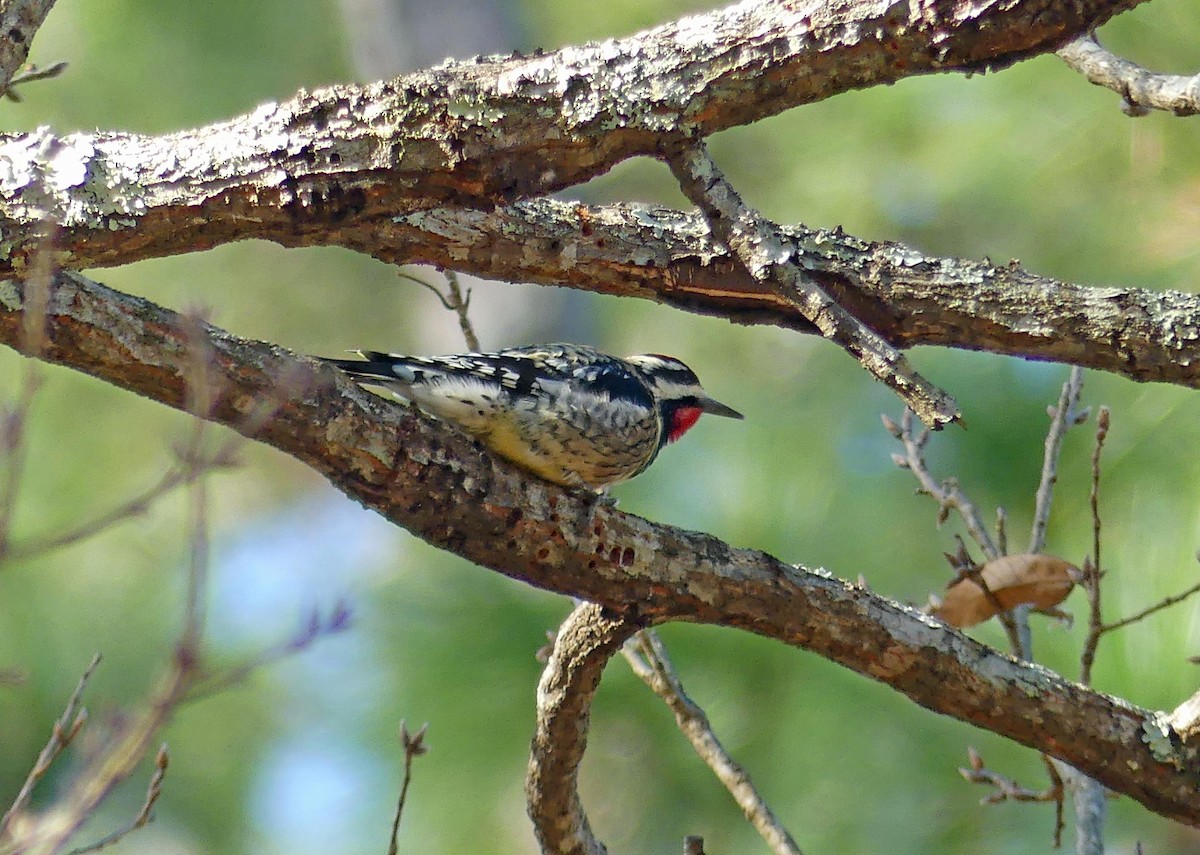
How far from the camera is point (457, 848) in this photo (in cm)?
513

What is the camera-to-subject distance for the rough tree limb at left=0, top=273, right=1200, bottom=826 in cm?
238

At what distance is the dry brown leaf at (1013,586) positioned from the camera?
3002 millimetres

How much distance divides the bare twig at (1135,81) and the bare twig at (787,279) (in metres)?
0.93

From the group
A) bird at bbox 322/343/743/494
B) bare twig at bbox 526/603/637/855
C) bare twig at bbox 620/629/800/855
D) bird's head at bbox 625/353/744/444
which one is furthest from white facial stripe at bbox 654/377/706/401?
bare twig at bbox 526/603/637/855

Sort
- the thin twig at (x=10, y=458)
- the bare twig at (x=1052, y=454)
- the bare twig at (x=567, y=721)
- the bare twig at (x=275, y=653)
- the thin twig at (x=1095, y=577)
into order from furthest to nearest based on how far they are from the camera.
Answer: the bare twig at (x=1052, y=454) → the thin twig at (x=1095, y=577) → the bare twig at (x=567, y=721) → the bare twig at (x=275, y=653) → the thin twig at (x=10, y=458)

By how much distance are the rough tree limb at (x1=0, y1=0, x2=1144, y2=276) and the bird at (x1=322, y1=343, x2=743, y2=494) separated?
505mm

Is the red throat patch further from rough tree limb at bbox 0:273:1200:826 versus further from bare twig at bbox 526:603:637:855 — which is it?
rough tree limb at bbox 0:273:1200:826

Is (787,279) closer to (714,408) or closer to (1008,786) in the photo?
(1008,786)

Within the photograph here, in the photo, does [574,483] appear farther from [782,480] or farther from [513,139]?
[782,480]

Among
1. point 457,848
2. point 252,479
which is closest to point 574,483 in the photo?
point 457,848

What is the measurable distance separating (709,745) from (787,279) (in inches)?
57.0

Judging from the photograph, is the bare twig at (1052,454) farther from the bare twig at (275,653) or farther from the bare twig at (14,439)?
the bare twig at (14,439)

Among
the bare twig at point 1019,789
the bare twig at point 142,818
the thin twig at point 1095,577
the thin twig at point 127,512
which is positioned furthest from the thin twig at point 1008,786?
the thin twig at point 127,512

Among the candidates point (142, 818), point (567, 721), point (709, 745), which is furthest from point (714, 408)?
point (142, 818)
